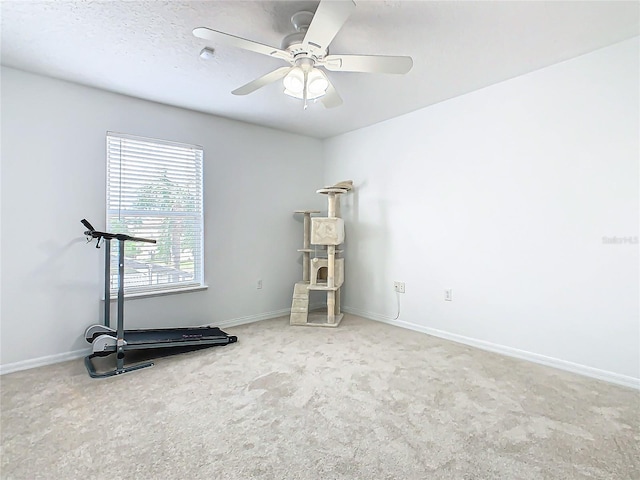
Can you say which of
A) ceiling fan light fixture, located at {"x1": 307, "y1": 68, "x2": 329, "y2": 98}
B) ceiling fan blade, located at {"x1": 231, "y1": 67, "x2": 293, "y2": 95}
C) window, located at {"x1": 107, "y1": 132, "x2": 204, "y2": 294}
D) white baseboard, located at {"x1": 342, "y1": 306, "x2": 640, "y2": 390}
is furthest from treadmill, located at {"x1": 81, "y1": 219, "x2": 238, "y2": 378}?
white baseboard, located at {"x1": 342, "y1": 306, "x2": 640, "y2": 390}

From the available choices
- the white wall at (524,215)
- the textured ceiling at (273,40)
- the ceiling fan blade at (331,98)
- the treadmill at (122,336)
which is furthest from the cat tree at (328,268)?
the ceiling fan blade at (331,98)

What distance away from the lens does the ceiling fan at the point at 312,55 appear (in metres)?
1.64

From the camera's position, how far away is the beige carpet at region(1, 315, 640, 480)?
165 centimetres

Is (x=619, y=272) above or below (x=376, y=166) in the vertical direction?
below

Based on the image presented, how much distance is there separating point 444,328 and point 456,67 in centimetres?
248

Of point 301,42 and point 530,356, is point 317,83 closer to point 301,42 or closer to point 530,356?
point 301,42

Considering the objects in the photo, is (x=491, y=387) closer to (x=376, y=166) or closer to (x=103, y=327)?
(x=376, y=166)

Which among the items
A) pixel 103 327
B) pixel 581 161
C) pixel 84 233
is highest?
pixel 581 161

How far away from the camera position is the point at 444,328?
360 centimetres

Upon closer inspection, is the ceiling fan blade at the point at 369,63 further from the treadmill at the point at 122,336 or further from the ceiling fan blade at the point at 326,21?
the treadmill at the point at 122,336

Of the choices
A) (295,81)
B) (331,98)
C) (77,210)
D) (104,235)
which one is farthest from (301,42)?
(77,210)

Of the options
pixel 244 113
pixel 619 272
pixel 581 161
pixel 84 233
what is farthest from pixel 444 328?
pixel 84 233

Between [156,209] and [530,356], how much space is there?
3792 millimetres

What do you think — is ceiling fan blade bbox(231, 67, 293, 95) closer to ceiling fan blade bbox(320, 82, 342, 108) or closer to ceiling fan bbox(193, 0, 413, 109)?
ceiling fan bbox(193, 0, 413, 109)
